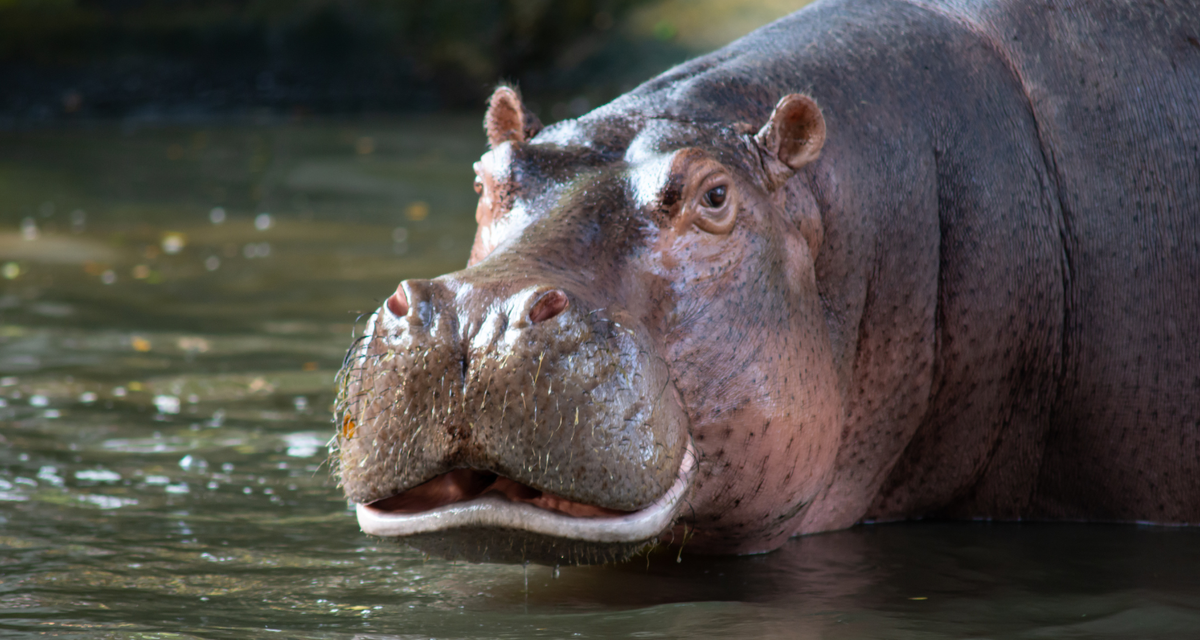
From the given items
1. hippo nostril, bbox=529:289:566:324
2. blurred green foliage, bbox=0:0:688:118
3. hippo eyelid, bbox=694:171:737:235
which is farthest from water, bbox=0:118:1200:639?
blurred green foliage, bbox=0:0:688:118

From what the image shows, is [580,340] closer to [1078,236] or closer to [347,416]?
[347,416]

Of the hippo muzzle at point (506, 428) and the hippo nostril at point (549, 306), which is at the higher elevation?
the hippo nostril at point (549, 306)

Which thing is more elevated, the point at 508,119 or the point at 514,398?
the point at 508,119

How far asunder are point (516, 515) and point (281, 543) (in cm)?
139

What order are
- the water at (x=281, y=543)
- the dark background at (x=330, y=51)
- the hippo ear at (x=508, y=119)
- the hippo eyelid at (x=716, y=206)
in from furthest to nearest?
1. the dark background at (x=330, y=51)
2. the hippo ear at (x=508, y=119)
3. the hippo eyelid at (x=716, y=206)
4. the water at (x=281, y=543)

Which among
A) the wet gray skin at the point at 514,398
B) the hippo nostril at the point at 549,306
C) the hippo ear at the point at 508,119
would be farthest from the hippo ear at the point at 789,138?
the hippo nostril at the point at 549,306

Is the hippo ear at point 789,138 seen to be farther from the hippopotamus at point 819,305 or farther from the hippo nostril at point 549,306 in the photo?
the hippo nostril at point 549,306

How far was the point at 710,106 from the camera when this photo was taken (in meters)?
4.29

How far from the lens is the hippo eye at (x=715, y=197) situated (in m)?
3.83

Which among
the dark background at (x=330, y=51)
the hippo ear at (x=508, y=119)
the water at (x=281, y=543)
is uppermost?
the dark background at (x=330, y=51)

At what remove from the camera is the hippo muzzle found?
10.6 feet

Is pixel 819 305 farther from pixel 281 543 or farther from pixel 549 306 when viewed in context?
pixel 281 543

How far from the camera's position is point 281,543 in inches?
173

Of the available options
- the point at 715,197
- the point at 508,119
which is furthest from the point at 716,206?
the point at 508,119
